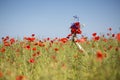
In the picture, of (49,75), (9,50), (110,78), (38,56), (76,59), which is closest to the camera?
(110,78)

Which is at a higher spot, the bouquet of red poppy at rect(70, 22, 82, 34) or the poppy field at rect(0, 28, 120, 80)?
the bouquet of red poppy at rect(70, 22, 82, 34)

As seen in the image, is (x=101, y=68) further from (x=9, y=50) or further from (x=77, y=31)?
(x=9, y=50)

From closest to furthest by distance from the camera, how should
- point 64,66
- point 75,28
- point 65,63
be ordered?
point 64,66 < point 65,63 < point 75,28

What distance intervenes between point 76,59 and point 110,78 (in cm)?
260

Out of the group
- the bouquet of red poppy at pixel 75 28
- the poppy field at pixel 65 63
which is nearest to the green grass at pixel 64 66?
the poppy field at pixel 65 63

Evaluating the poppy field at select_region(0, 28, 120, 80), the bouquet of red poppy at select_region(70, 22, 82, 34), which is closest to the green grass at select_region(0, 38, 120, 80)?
the poppy field at select_region(0, 28, 120, 80)

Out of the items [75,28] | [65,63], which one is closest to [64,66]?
[65,63]

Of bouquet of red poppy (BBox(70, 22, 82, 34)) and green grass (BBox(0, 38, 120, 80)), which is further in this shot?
bouquet of red poppy (BBox(70, 22, 82, 34))

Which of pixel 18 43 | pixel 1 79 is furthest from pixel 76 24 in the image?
pixel 18 43

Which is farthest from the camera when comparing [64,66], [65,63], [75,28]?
[75,28]

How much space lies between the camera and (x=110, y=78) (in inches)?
102

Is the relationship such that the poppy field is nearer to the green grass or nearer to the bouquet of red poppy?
the green grass

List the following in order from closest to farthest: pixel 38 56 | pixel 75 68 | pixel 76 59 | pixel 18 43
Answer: pixel 75 68
pixel 76 59
pixel 38 56
pixel 18 43

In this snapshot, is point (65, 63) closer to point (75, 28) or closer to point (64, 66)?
point (64, 66)
